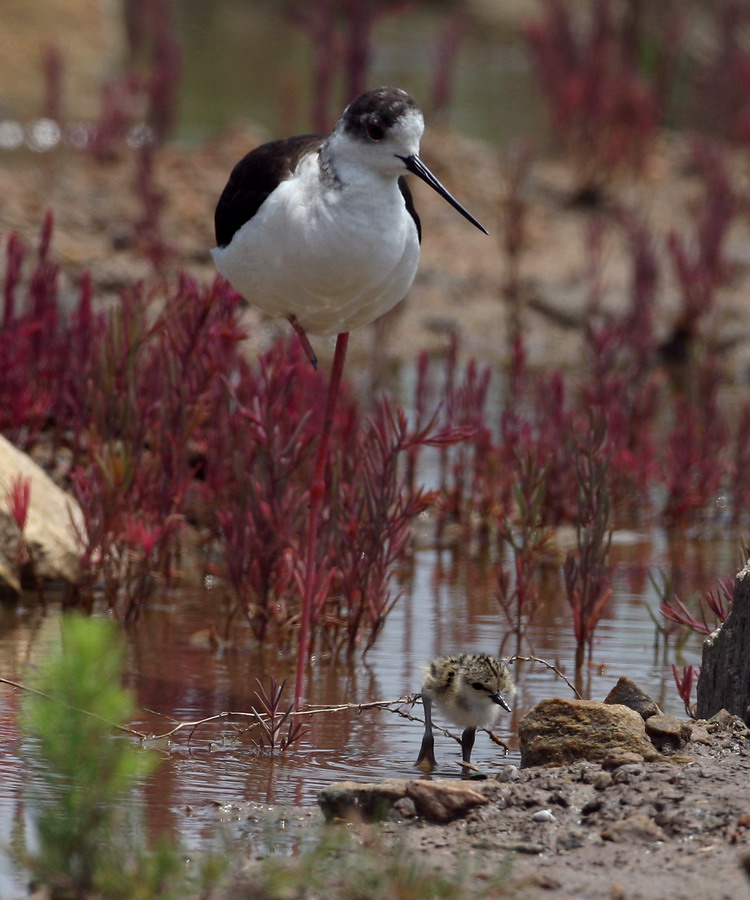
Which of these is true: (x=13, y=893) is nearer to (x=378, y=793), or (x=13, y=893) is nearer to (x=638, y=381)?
(x=378, y=793)

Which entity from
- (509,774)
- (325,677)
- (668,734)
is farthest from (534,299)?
(509,774)

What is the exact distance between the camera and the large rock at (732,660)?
12.1 feet

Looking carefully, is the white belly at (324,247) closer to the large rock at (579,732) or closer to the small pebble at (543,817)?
the large rock at (579,732)

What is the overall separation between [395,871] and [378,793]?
0.74 metres

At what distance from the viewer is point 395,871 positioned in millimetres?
2432

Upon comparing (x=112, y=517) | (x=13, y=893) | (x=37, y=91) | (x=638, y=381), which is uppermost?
(x=37, y=91)

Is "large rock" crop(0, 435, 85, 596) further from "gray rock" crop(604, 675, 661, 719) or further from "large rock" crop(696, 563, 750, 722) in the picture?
"large rock" crop(696, 563, 750, 722)

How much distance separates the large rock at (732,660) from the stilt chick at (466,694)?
0.50 meters

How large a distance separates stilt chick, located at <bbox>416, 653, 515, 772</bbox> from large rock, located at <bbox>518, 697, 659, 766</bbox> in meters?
0.13

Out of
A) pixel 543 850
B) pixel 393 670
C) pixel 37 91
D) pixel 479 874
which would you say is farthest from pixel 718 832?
pixel 37 91

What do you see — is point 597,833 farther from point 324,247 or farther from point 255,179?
point 255,179

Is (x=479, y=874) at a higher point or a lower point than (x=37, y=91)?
lower

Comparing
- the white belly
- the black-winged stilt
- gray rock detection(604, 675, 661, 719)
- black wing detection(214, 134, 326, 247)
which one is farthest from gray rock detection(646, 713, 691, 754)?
black wing detection(214, 134, 326, 247)

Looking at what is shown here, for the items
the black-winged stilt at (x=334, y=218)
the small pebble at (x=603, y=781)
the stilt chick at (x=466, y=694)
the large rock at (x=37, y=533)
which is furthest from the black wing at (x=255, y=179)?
the small pebble at (x=603, y=781)
